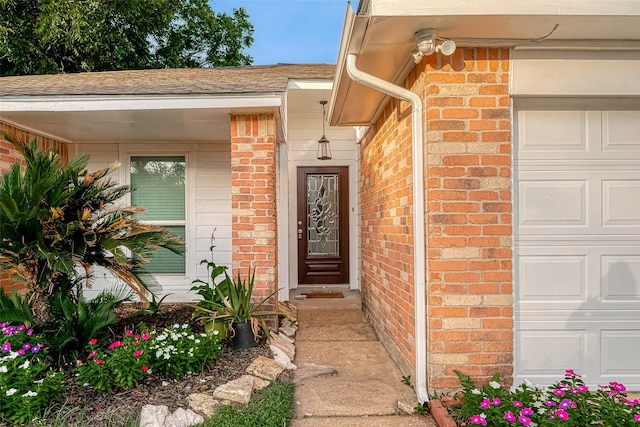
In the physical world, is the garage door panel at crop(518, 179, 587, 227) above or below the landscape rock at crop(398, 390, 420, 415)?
above

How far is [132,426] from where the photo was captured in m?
2.56

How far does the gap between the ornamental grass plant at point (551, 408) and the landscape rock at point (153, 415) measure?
6.17ft

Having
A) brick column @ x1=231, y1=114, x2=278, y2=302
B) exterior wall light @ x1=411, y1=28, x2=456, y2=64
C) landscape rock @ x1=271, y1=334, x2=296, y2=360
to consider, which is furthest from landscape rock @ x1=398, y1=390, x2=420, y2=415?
exterior wall light @ x1=411, y1=28, x2=456, y2=64

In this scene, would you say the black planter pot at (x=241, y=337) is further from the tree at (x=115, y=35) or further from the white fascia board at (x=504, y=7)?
the tree at (x=115, y=35)

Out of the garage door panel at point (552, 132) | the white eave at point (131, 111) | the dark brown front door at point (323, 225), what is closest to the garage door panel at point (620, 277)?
the garage door panel at point (552, 132)

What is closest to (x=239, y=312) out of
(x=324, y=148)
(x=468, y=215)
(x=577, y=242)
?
(x=468, y=215)

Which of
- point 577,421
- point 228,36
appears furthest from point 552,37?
point 228,36

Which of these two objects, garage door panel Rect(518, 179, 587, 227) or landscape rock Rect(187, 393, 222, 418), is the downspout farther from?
landscape rock Rect(187, 393, 222, 418)

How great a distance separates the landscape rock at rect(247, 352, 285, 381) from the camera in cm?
325

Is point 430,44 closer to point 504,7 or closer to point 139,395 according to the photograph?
point 504,7

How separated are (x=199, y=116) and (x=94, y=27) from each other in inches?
328

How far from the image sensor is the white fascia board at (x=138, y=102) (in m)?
4.00

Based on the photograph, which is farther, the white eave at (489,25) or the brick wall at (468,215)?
the brick wall at (468,215)

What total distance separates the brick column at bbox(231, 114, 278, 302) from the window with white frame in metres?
1.91
